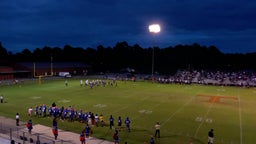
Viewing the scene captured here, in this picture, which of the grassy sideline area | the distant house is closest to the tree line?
the distant house

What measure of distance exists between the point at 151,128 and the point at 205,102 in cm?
1549

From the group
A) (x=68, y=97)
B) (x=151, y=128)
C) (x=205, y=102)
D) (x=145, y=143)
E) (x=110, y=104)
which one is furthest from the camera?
(x=68, y=97)

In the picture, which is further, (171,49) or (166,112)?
(171,49)

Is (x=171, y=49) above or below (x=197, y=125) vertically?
above

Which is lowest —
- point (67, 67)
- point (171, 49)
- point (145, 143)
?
point (145, 143)

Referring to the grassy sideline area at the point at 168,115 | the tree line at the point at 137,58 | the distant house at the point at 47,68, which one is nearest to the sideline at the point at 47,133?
the grassy sideline area at the point at 168,115

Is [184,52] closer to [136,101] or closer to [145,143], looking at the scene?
[136,101]

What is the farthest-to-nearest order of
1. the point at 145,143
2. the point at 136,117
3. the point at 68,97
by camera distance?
the point at 68,97, the point at 136,117, the point at 145,143

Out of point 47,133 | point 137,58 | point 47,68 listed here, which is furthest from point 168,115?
point 137,58

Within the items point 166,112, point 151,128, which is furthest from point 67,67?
point 151,128

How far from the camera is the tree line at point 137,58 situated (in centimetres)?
10894

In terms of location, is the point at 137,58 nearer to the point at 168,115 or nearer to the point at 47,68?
the point at 47,68

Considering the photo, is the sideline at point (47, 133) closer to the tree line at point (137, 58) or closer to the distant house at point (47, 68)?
the distant house at point (47, 68)

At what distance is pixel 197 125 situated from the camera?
77.1ft
